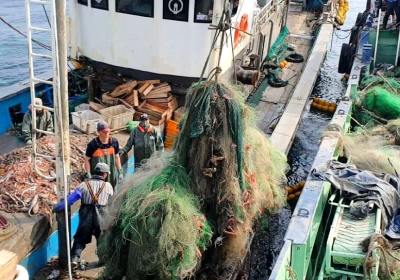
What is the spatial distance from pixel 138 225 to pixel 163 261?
1.40 ft

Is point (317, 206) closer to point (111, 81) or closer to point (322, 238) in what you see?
point (322, 238)

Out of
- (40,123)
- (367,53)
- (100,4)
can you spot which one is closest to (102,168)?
(40,123)

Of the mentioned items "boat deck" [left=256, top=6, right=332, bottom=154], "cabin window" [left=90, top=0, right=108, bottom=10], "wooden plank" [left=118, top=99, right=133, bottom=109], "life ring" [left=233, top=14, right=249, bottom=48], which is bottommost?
"boat deck" [left=256, top=6, right=332, bottom=154]

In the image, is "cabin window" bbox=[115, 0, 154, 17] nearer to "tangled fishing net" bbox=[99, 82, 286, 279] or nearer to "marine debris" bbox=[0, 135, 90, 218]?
"marine debris" bbox=[0, 135, 90, 218]

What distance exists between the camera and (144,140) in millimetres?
7320

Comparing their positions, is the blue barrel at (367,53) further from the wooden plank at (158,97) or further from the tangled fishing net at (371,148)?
the wooden plank at (158,97)

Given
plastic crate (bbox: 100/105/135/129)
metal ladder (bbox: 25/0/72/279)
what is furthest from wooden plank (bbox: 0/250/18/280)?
plastic crate (bbox: 100/105/135/129)

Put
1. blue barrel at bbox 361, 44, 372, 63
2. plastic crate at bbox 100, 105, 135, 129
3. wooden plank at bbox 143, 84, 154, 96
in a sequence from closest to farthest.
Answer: plastic crate at bbox 100, 105, 135, 129 < wooden plank at bbox 143, 84, 154, 96 < blue barrel at bbox 361, 44, 372, 63

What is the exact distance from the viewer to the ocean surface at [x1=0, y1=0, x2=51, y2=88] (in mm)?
18531

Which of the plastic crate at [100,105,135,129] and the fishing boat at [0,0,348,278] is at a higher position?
the fishing boat at [0,0,348,278]

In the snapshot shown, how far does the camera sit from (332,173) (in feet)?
24.4

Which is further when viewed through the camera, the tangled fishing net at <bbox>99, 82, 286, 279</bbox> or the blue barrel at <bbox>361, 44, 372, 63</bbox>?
the blue barrel at <bbox>361, 44, 372, 63</bbox>

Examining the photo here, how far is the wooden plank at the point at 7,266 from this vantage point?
4.57 meters

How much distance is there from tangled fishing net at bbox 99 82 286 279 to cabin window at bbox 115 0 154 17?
14.1ft
